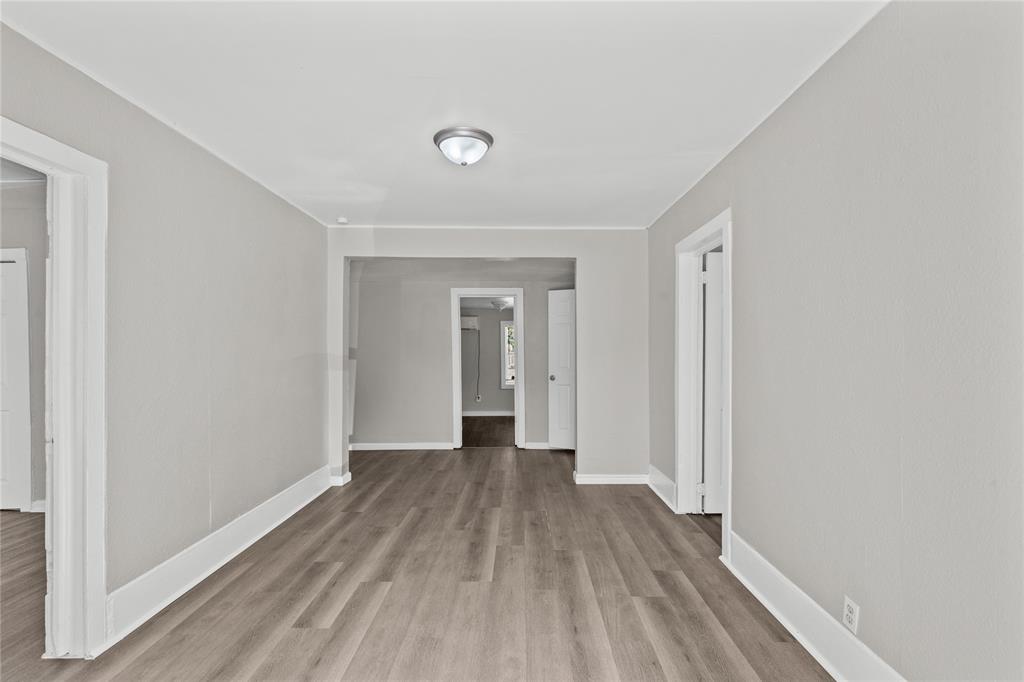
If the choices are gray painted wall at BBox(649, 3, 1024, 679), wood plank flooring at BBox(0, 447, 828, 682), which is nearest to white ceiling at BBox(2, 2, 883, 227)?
gray painted wall at BBox(649, 3, 1024, 679)

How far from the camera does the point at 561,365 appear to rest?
6.58m

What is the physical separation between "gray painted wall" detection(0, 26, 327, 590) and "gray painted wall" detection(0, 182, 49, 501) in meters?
1.93

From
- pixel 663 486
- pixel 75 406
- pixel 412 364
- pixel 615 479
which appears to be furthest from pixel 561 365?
pixel 75 406

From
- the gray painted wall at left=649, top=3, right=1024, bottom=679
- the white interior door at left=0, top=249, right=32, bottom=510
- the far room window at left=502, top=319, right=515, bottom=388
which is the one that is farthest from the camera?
the far room window at left=502, top=319, right=515, bottom=388

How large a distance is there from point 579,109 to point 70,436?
266 cm

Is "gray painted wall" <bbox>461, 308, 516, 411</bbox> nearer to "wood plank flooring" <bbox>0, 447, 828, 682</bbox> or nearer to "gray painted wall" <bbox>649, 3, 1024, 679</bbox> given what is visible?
"wood plank flooring" <bbox>0, 447, 828, 682</bbox>

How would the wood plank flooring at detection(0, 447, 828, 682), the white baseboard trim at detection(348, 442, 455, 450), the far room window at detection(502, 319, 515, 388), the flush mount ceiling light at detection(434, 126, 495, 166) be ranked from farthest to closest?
1. the far room window at detection(502, 319, 515, 388)
2. the white baseboard trim at detection(348, 442, 455, 450)
3. the flush mount ceiling light at detection(434, 126, 495, 166)
4. the wood plank flooring at detection(0, 447, 828, 682)

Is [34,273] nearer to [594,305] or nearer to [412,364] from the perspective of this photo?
[412,364]

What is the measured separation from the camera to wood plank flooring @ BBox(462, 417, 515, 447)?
7.49 metres

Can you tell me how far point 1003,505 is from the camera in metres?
1.38

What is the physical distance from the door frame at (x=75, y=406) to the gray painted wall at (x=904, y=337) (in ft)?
10.0

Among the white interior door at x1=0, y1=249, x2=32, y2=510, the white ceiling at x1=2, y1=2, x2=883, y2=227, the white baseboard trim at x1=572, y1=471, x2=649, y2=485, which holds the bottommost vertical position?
the white baseboard trim at x1=572, y1=471, x2=649, y2=485

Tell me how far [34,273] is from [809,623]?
5.67 meters

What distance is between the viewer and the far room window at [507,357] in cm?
1105
